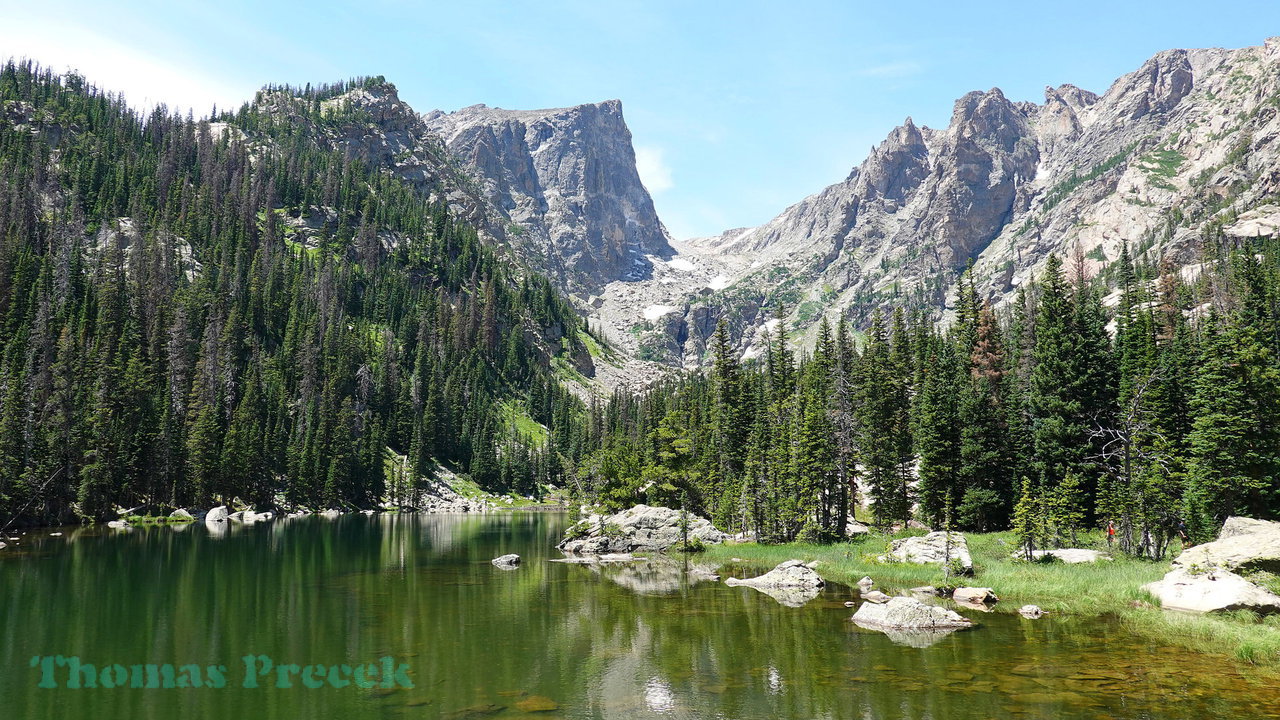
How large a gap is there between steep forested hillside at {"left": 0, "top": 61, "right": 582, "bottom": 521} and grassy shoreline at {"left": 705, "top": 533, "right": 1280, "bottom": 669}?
7916cm

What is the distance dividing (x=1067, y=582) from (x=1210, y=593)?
6753 mm

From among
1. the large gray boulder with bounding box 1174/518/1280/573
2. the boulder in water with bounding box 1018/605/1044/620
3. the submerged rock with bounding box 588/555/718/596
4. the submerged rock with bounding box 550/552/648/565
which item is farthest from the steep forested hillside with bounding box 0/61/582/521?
the large gray boulder with bounding box 1174/518/1280/573

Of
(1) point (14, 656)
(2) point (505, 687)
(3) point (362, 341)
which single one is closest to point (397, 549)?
(1) point (14, 656)

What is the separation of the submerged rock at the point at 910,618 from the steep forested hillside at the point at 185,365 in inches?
3241

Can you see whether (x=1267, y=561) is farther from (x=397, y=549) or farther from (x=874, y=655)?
A: (x=397, y=549)

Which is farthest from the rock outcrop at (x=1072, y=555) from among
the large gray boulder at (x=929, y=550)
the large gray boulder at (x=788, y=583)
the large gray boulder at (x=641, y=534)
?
the large gray boulder at (x=641, y=534)

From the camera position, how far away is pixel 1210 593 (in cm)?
2917

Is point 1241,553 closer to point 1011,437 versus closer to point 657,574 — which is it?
point 1011,437

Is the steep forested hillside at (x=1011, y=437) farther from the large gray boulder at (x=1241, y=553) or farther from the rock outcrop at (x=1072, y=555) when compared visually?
the large gray boulder at (x=1241, y=553)

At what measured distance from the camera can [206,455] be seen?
101375 millimetres

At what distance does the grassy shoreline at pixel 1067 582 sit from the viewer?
2514cm

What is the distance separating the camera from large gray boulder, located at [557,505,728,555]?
2525 inches

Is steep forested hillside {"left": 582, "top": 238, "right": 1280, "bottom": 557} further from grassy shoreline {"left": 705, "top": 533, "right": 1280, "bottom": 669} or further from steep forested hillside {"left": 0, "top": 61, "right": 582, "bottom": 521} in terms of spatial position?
steep forested hillside {"left": 0, "top": 61, "right": 582, "bottom": 521}

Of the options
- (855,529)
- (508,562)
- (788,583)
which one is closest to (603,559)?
(508,562)
